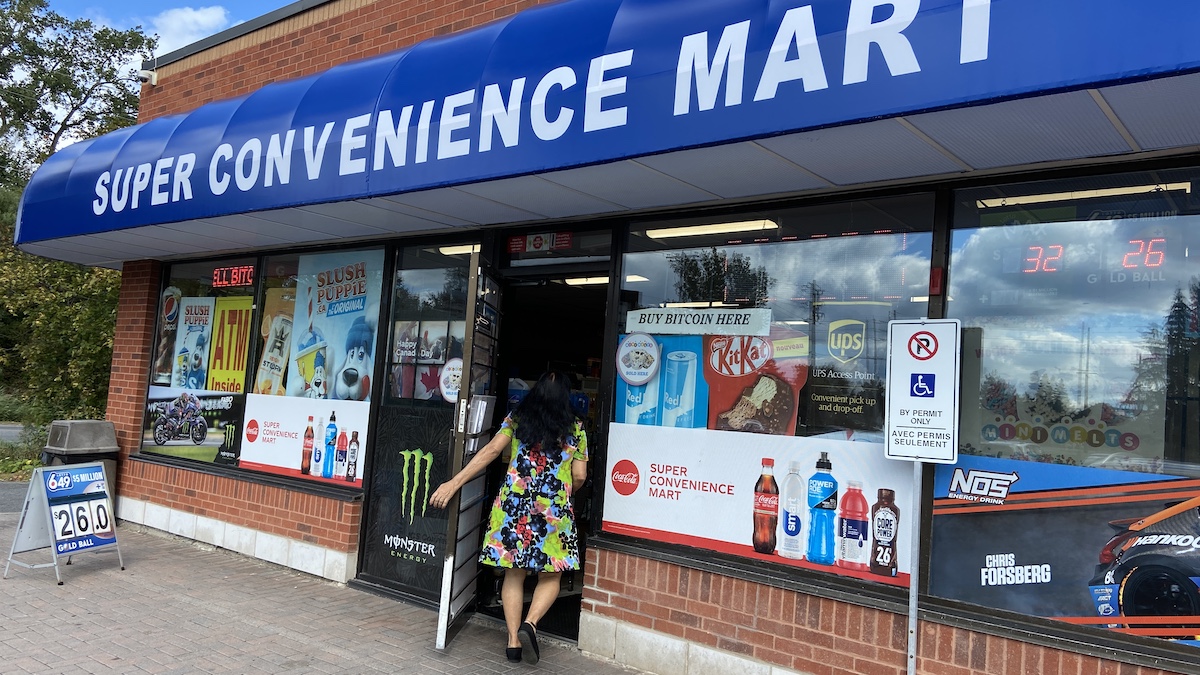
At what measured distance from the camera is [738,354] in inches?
194

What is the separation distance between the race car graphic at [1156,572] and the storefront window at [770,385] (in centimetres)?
90

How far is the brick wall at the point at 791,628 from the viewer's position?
12.5 ft

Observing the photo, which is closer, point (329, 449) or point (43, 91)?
point (329, 449)

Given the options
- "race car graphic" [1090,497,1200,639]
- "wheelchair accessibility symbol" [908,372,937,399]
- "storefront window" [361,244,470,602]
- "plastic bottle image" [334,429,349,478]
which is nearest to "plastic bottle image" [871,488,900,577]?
"wheelchair accessibility symbol" [908,372,937,399]

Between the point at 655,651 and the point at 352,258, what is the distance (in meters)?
4.55

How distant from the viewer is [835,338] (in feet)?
15.0

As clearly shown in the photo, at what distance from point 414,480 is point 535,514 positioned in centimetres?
179

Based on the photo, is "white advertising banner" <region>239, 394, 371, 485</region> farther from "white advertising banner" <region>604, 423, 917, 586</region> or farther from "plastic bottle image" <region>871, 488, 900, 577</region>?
"plastic bottle image" <region>871, 488, 900, 577</region>

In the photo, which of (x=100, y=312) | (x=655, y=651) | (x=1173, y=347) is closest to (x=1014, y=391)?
(x=1173, y=347)

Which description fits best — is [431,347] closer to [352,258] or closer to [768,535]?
[352,258]

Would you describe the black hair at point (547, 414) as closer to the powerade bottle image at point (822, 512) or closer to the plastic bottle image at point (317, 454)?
the powerade bottle image at point (822, 512)

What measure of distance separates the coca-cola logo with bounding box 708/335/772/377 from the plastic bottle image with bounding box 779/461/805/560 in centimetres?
66

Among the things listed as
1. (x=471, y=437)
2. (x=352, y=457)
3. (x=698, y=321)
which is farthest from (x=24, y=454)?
(x=698, y=321)

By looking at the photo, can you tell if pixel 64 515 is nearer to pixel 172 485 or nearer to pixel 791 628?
pixel 172 485
